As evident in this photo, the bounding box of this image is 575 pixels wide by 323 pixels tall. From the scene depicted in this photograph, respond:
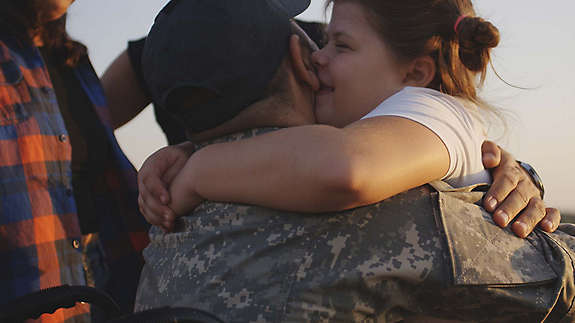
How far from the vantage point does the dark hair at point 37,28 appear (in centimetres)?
270

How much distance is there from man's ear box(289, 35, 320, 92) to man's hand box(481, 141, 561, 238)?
0.64 meters

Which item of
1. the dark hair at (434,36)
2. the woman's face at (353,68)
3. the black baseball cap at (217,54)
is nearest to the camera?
the black baseball cap at (217,54)

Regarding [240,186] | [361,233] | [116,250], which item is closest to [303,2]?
[240,186]

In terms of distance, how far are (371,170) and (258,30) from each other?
497mm

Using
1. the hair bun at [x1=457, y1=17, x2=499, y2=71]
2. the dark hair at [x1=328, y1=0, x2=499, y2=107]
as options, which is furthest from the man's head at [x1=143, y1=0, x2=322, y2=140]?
the hair bun at [x1=457, y1=17, x2=499, y2=71]

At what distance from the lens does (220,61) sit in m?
1.37

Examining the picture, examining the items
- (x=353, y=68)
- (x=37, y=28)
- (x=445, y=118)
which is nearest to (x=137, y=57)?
(x=37, y=28)

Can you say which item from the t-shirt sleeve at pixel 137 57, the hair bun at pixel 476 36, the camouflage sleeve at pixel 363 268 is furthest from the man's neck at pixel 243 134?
the t-shirt sleeve at pixel 137 57

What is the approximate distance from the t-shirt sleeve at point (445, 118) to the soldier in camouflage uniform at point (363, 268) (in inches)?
5.2

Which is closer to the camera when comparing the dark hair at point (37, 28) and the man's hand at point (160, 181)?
the man's hand at point (160, 181)

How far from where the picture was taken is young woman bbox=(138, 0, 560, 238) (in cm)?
125

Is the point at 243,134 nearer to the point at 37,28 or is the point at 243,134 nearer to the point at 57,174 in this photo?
the point at 57,174

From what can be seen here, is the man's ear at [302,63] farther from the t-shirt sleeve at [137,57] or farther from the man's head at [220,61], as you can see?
the t-shirt sleeve at [137,57]

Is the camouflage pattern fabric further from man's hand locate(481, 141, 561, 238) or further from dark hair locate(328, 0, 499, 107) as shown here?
dark hair locate(328, 0, 499, 107)
